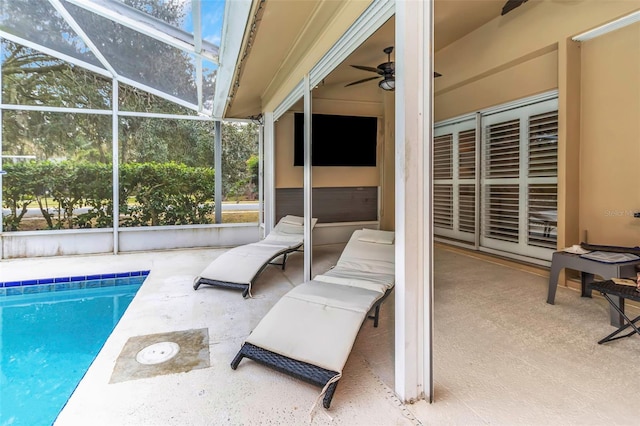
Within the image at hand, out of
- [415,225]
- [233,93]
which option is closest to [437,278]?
[415,225]

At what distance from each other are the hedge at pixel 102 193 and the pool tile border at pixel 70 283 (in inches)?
77.0

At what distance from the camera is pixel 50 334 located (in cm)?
319

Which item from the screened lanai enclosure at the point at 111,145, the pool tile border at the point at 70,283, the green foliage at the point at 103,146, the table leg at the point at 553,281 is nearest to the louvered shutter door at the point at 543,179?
the table leg at the point at 553,281

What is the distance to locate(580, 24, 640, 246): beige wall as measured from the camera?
351 centimetres

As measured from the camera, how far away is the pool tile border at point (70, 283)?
444 cm

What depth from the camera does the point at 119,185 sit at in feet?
21.3

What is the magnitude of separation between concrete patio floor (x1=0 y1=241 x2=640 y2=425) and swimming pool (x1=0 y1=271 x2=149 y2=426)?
256 mm

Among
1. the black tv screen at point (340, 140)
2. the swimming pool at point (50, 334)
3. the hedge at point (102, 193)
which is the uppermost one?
the black tv screen at point (340, 140)

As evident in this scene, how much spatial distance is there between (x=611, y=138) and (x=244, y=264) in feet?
14.3

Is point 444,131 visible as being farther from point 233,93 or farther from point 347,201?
point 233,93

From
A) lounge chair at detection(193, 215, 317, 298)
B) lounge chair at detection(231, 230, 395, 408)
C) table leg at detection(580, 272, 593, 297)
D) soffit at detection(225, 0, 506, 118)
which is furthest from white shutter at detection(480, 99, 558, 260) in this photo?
lounge chair at detection(193, 215, 317, 298)

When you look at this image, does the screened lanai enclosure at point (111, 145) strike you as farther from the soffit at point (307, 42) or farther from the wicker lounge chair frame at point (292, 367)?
the wicker lounge chair frame at point (292, 367)

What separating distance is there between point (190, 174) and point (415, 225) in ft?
19.9

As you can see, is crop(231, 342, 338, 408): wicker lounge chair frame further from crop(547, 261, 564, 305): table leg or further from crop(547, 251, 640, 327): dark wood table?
crop(547, 261, 564, 305): table leg
